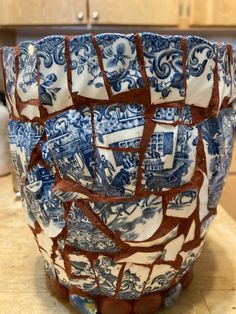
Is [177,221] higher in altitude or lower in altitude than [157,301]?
higher

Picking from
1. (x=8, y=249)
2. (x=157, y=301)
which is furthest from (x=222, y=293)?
(x=8, y=249)

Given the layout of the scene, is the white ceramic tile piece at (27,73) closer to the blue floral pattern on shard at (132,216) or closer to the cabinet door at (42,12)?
the blue floral pattern on shard at (132,216)

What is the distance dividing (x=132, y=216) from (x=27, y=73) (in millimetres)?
161

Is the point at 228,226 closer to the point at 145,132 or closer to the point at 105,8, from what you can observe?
the point at 145,132

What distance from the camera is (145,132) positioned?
12.0 inches

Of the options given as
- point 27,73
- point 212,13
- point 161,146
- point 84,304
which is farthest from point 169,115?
point 212,13

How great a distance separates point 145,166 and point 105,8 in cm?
112

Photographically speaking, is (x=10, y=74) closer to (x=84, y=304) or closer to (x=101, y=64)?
(x=101, y=64)

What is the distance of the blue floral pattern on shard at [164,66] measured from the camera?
29 cm

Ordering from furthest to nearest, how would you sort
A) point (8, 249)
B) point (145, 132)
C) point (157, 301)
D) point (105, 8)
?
point (105, 8), point (8, 249), point (157, 301), point (145, 132)

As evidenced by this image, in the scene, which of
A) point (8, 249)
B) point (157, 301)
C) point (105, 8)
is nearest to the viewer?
point (157, 301)

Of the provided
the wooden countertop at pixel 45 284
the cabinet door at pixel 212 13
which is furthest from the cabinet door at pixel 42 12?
the wooden countertop at pixel 45 284

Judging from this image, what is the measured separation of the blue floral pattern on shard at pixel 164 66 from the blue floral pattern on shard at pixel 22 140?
11 centimetres

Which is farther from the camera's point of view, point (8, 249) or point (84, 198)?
point (8, 249)
